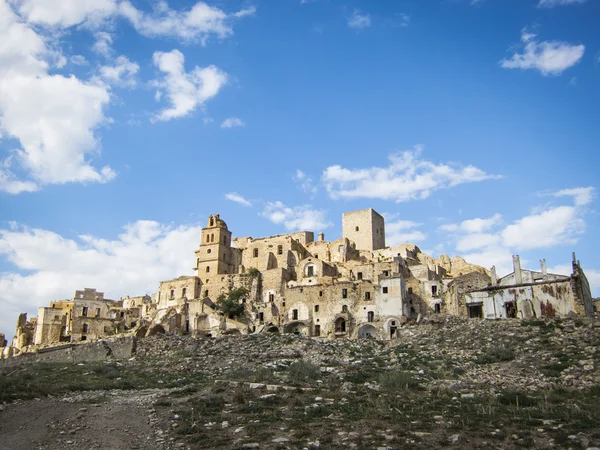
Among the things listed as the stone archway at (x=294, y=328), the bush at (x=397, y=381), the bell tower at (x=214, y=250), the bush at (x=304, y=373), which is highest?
the bell tower at (x=214, y=250)

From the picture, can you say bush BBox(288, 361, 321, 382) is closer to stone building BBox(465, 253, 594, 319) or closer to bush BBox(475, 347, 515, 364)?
bush BBox(475, 347, 515, 364)

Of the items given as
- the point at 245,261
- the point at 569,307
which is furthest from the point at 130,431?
the point at 245,261

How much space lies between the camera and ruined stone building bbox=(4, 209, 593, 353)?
45312mm

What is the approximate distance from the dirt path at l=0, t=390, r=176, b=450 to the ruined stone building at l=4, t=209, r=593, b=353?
101 feet

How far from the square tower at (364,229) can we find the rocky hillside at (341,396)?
3819 centimetres

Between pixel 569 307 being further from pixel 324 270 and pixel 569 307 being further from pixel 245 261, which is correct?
pixel 245 261

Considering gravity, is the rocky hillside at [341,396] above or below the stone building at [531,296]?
below

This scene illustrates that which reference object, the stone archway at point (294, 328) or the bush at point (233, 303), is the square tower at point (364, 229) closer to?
the bush at point (233, 303)

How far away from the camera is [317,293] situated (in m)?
55.6

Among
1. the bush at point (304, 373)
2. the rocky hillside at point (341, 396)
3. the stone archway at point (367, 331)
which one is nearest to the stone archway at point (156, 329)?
the rocky hillside at point (341, 396)

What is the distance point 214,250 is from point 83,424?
51.3 m

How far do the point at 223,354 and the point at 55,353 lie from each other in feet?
47.1

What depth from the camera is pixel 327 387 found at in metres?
25.8

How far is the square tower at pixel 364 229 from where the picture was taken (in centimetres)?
7881
